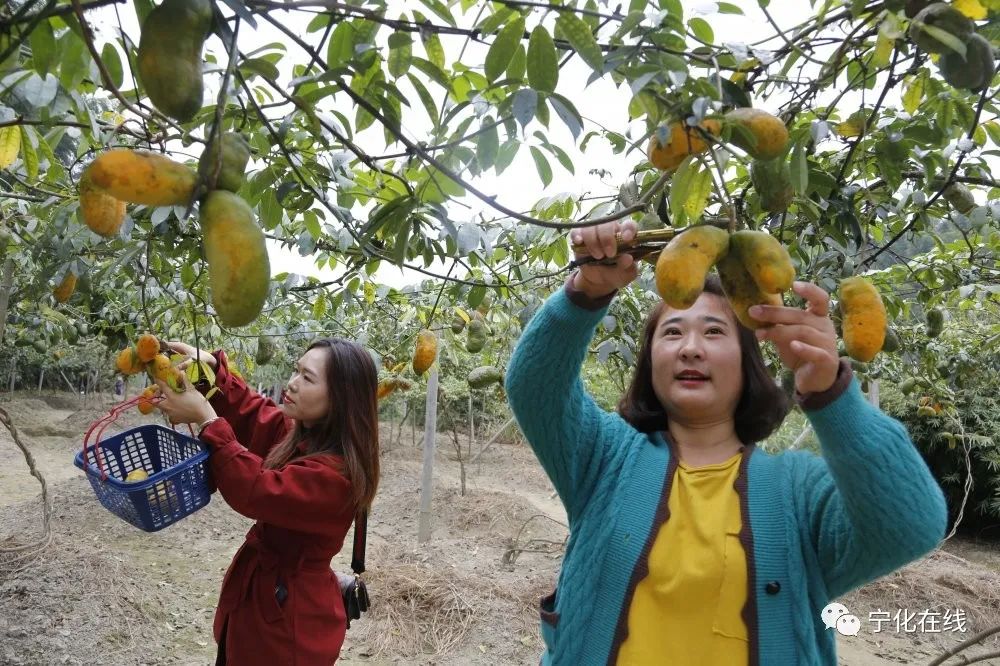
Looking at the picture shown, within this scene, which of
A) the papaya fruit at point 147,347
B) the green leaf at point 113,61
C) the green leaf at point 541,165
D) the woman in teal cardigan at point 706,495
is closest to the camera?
the woman in teal cardigan at point 706,495

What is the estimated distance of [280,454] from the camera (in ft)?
7.53

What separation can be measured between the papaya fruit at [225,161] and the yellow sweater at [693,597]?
3.29 ft

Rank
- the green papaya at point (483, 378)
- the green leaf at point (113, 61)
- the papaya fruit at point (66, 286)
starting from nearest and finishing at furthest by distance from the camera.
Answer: the green leaf at point (113, 61) < the papaya fruit at point (66, 286) < the green papaya at point (483, 378)

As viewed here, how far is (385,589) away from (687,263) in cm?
476

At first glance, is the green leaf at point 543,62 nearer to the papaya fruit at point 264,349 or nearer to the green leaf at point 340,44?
the green leaf at point 340,44

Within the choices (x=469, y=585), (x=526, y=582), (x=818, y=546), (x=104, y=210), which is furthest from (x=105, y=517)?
(x=818, y=546)

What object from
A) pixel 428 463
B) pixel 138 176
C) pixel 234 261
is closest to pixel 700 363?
pixel 234 261

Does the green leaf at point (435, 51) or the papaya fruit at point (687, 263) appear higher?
the green leaf at point (435, 51)

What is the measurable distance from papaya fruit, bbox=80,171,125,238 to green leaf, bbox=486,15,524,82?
0.65 meters

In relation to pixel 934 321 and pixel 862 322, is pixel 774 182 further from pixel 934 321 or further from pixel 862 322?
pixel 934 321

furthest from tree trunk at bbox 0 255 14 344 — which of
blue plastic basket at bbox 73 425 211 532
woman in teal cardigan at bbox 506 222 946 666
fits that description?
woman in teal cardigan at bbox 506 222 946 666

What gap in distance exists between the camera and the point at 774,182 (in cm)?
109

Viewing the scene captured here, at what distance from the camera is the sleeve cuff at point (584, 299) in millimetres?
1325

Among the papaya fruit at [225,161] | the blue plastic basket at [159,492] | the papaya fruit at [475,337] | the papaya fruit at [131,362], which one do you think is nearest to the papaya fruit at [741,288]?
the papaya fruit at [225,161]
